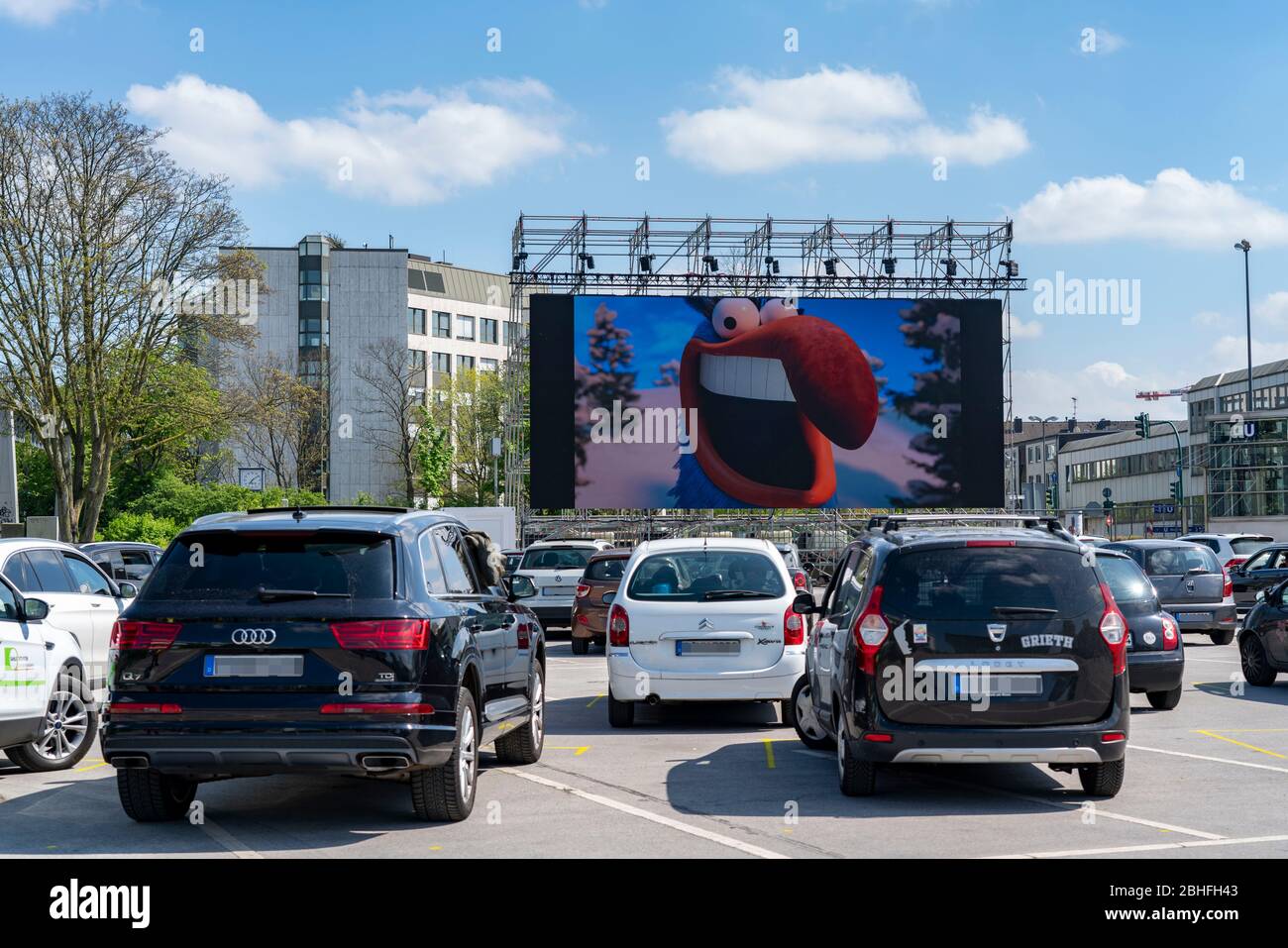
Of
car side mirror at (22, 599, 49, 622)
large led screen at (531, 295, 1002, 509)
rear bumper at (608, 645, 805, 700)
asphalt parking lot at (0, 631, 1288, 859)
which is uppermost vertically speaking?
large led screen at (531, 295, 1002, 509)

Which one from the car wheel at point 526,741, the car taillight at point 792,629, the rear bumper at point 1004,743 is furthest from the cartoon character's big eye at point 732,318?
the rear bumper at point 1004,743

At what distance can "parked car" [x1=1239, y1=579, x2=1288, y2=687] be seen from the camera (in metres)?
16.6

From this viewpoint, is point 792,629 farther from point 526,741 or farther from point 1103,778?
point 1103,778

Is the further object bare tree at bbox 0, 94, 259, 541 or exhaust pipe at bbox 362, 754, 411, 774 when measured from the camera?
bare tree at bbox 0, 94, 259, 541

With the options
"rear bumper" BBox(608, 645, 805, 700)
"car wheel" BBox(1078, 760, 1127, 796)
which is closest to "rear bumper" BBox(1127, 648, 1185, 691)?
"rear bumper" BBox(608, 645, 805, 700)

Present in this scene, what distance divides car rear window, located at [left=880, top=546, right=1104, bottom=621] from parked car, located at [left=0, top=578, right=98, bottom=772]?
241 inches

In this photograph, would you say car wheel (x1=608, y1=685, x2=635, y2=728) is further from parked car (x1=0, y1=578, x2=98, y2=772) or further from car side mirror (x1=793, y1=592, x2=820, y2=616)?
parked car (x1=0, y1=578, x2=98, y2=772)

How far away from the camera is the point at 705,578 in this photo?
518 inches

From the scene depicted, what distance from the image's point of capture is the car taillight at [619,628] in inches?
511

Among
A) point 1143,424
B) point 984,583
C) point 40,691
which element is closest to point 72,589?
point 40,691

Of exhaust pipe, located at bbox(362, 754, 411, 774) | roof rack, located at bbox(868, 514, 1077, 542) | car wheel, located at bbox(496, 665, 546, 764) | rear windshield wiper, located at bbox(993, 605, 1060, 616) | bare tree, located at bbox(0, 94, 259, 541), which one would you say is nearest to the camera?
exhaust pipe, located at bbox(362, 754, 411, 774)
